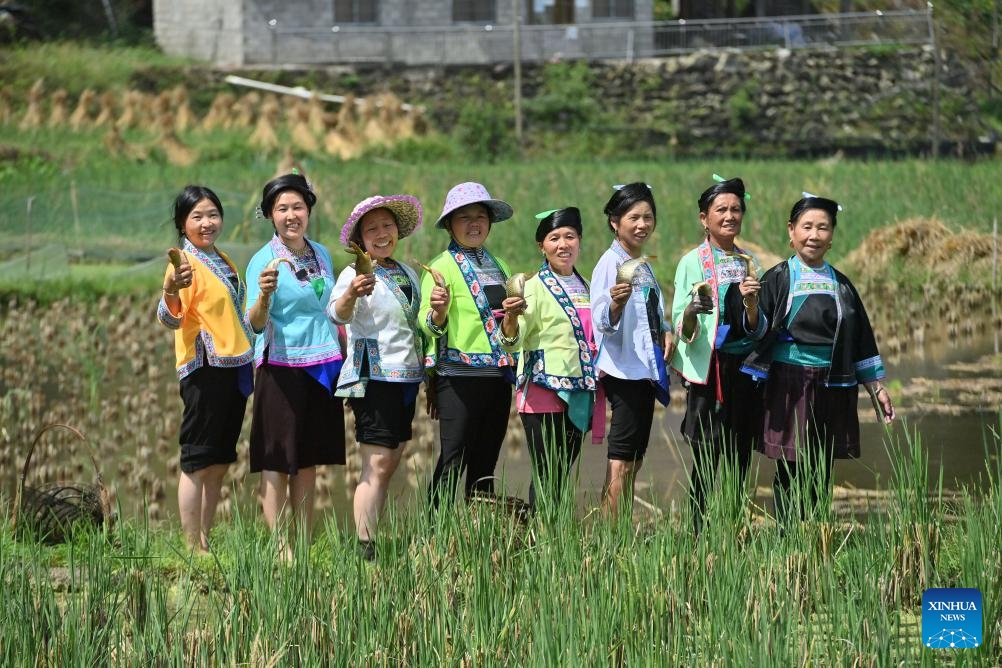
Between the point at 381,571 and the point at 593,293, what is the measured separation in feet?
5.68

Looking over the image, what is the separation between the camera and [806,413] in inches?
202

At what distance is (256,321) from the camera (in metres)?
5.16

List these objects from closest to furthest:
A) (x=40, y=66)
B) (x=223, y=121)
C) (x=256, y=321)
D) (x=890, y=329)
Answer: (x=256, y=321)
(x=890, y=329)
(x=223, y=121)
(x=40, y=66)

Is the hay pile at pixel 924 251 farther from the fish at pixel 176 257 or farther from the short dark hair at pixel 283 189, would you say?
the fish at pixel 176 257

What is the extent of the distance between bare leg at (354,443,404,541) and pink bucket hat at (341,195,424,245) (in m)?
0.81

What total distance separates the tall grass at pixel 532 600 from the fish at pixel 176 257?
1069 mm

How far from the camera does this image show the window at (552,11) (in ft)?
98.6

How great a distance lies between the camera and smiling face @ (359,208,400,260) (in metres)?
5.29

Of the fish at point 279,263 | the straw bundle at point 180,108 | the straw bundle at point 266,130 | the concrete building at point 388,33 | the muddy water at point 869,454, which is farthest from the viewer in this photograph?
the concrete building at point 388,33

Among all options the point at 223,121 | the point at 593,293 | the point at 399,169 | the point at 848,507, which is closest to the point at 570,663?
the point at 593,293

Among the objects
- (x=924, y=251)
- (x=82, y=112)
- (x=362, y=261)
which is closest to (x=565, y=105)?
(x=82, y=112)

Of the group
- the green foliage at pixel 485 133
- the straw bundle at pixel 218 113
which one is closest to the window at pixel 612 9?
the green foliage at pixel 485 133

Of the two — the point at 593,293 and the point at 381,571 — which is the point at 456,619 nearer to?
the point at 381,571

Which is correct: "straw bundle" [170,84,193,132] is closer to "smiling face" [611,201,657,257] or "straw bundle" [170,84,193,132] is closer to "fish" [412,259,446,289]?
"fish" [412,259,446,289]
